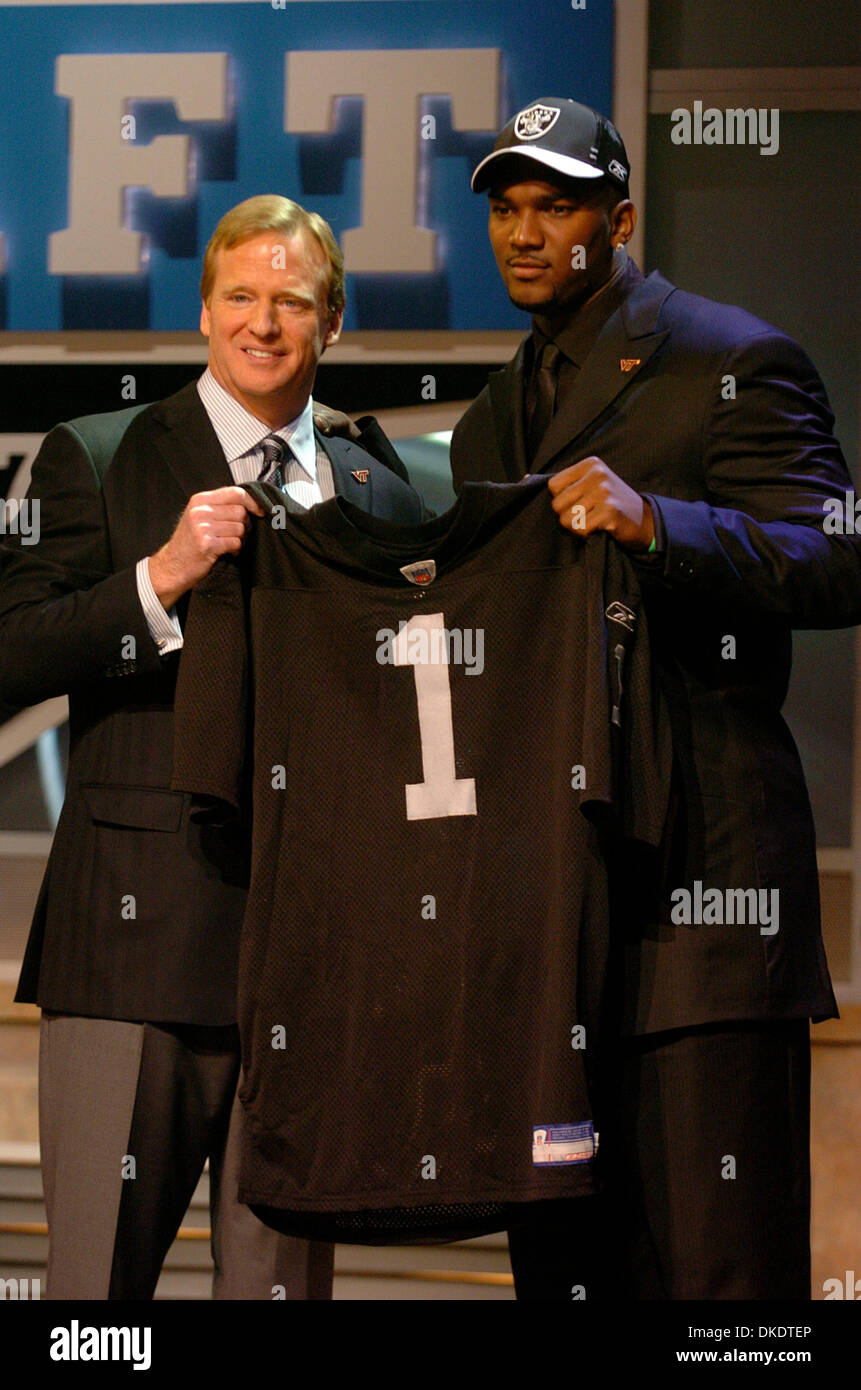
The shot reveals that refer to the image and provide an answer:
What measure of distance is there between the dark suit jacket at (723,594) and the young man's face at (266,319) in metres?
0.42

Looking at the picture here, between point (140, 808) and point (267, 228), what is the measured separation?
88 cm

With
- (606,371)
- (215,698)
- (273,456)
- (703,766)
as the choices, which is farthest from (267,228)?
(703,766)

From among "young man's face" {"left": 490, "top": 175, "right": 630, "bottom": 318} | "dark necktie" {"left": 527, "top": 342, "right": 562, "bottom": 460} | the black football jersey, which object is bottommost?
the black football jersey

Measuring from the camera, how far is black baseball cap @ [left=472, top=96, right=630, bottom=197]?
6.51ft

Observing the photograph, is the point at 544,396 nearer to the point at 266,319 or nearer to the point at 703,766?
the point at 266,319

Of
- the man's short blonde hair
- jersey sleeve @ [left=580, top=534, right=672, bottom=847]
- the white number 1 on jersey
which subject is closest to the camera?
jersey sleeve @ [left=580, top=534, right=672, bottom=847]

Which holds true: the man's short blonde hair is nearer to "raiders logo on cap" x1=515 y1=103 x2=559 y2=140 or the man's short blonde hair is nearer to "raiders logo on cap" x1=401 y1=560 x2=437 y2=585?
"raiders logo on cap" x1=515 y1=103 x2=559 y2=140

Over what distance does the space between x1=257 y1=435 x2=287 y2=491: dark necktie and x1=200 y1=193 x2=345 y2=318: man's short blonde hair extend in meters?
0.24

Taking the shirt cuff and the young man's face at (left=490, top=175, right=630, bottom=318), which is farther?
the young man's face at (left=490, top=175, right=630, bottom=318)

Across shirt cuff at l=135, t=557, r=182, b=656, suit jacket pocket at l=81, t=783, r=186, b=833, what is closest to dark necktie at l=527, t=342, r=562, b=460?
shirt cuff at l=135, t=557, r=182, b=656

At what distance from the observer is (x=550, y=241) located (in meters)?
2.02
